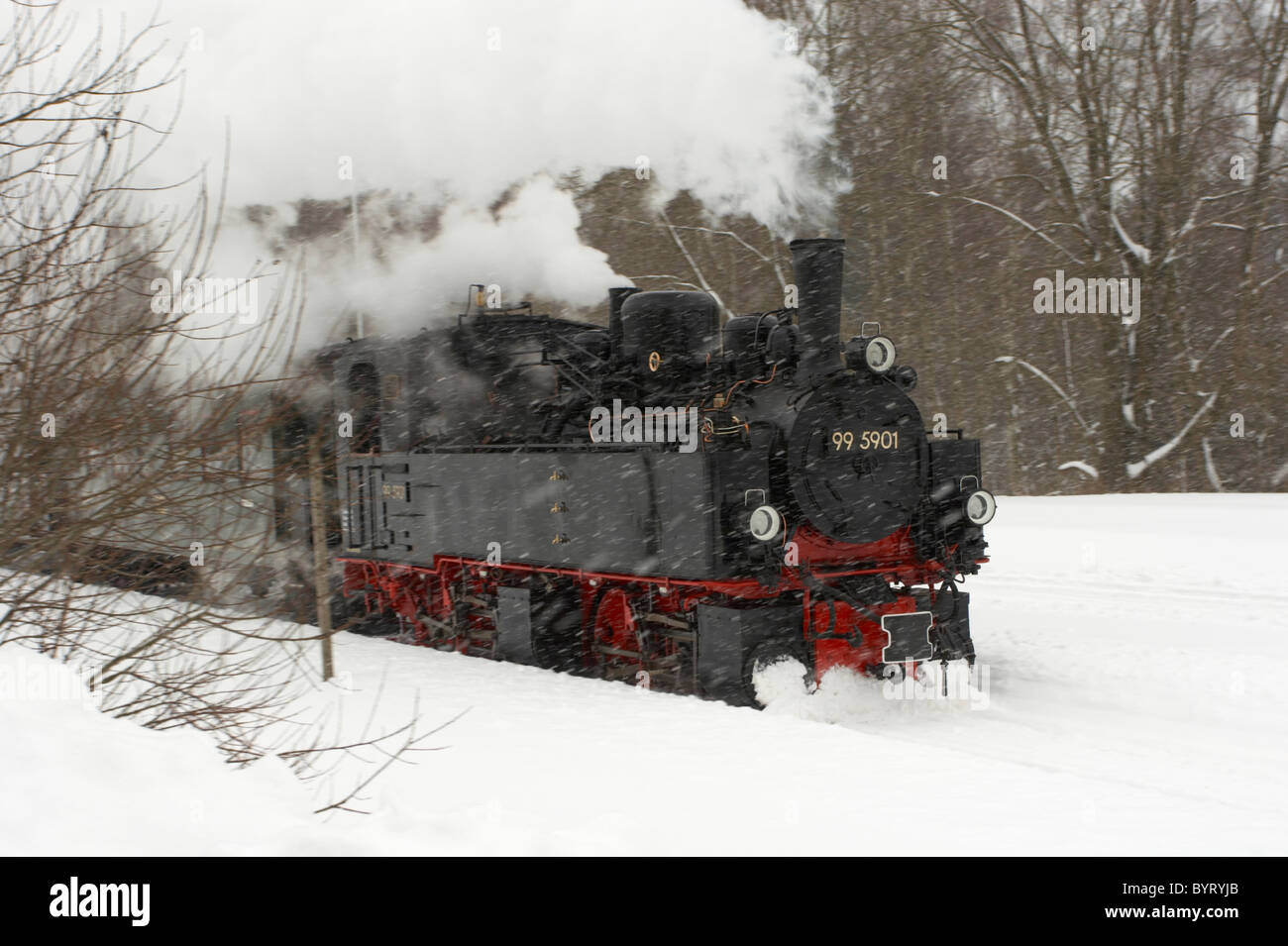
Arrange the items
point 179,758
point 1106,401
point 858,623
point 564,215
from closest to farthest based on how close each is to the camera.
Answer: point 179,758 < point 858,623 < point 564,215 < point 1106,401

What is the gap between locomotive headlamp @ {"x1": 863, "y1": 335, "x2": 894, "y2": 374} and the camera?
8477 mm

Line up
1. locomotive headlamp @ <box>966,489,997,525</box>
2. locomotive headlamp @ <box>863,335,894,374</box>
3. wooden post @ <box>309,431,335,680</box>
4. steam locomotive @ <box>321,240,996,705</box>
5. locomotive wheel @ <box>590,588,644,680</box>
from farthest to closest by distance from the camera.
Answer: locomotive wheel @ <box>590,588,644,680</box>
locomotive headlamp @ <box>966,489,997,525</box>
locomotive headlamp @ <box>863,335,894,374</box>
steam locomotive @ <box>321,240,996,705</box>
wooden post @ <box>309,431,335,680</box>

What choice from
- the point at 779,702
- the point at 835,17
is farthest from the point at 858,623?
the point at 835,17

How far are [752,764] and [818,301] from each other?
11.2ft

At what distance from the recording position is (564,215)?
12.6m

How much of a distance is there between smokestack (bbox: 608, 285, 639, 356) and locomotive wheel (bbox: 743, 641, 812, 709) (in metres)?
2.94

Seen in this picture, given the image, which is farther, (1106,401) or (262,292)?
(1106,401)

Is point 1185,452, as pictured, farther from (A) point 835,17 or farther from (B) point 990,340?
(A) point 835,17

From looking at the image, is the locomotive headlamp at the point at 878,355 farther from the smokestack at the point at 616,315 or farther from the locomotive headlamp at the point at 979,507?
the smokestack at the point at 616,315

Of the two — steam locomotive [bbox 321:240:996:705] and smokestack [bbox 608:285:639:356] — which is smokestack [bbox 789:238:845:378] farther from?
smokestack [bbox 608:285:639:356]

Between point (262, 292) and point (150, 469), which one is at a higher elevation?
point (262, 292)

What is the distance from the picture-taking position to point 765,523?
7.78 m

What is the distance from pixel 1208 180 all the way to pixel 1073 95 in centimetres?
290

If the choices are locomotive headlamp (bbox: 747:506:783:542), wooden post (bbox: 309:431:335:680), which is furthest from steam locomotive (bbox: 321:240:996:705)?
wooden post (bbox: 309:431:335:680)
